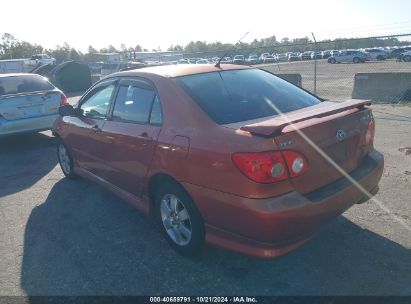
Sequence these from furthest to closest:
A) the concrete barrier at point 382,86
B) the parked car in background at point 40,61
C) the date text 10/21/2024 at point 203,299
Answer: the parked car in background at point 40,61, the concrete barrier at point 382,86, the date text 10/21/2024 at point 203,299

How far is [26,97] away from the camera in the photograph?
737 cm

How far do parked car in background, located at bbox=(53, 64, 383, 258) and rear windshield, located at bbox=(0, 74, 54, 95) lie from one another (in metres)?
4.50

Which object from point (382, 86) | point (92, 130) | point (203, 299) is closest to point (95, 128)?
point (92, 130)

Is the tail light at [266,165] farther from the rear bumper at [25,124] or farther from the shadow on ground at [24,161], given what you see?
the rear bumper at [25,124]

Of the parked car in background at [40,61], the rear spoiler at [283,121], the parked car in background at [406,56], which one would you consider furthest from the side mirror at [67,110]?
the parked car in background at [406,56]

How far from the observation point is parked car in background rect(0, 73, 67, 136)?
7152 millimetres

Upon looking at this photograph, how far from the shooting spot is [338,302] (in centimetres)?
260

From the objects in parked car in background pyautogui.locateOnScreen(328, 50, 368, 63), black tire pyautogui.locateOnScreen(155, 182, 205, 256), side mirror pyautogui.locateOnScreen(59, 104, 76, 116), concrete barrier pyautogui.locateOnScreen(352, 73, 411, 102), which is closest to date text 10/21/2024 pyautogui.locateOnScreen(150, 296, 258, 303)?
black tire pyautogui.locateOnScreen(155, 182, 205, 256)

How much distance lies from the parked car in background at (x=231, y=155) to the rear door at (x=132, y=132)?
0.01 metres

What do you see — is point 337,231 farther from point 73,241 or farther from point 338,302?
point 73,241

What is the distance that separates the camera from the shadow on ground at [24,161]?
5.67 m

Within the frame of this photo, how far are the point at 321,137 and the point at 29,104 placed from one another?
6.52 meters

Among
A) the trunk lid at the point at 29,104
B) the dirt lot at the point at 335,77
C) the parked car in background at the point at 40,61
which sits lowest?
the dirt lot at the point at 335,77

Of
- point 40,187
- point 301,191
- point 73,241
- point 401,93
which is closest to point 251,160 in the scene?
point 301,191
